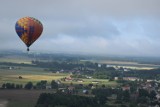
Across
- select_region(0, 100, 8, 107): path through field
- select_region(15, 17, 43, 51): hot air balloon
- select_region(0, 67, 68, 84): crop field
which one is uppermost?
select_region(15, 17, 43, 51): hot air balloon

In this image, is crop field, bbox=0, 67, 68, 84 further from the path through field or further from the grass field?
the path through field

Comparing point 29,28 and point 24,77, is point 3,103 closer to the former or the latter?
point 29,28

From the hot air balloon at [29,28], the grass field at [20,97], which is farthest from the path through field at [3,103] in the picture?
the hot air balloon at [29,28]

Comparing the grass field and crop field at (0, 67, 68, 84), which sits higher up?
crop field at (0, 67, 68, 84)

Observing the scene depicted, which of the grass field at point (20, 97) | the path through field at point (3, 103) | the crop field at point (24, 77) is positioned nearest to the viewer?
the path through field at point (3, 103)

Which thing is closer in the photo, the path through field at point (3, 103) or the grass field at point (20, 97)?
the path through field at point (3, 103)

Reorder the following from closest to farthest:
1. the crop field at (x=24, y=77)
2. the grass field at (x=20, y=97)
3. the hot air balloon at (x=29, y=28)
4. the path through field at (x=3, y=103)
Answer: the hot air balloon at (x=29, y=28) → the path through field at (x=3, y=103) → the grass field at (x=20, y=97) → the crop field at (x=24, y=77)

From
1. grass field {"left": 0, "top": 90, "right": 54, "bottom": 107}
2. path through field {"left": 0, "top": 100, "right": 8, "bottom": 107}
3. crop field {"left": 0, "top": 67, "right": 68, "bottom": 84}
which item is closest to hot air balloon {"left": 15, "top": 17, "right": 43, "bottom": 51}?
path through field {"left": 0, "top": 100, "right": 8, "bottom": 107}

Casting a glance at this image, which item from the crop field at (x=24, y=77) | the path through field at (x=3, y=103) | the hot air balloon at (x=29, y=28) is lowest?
the path through field at (x=3, y=103)

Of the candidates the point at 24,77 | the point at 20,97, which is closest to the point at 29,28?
the point at 20,97

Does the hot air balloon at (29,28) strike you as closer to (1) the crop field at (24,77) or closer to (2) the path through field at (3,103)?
(2) the path through field at (3,103)

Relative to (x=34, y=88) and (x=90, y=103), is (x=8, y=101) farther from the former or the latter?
(x=34, y=88)

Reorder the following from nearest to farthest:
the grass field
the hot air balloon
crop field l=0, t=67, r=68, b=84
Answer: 1. the hot air balloon
2. the grass field
3. crop field l=0, t=67, r=68, b=84
